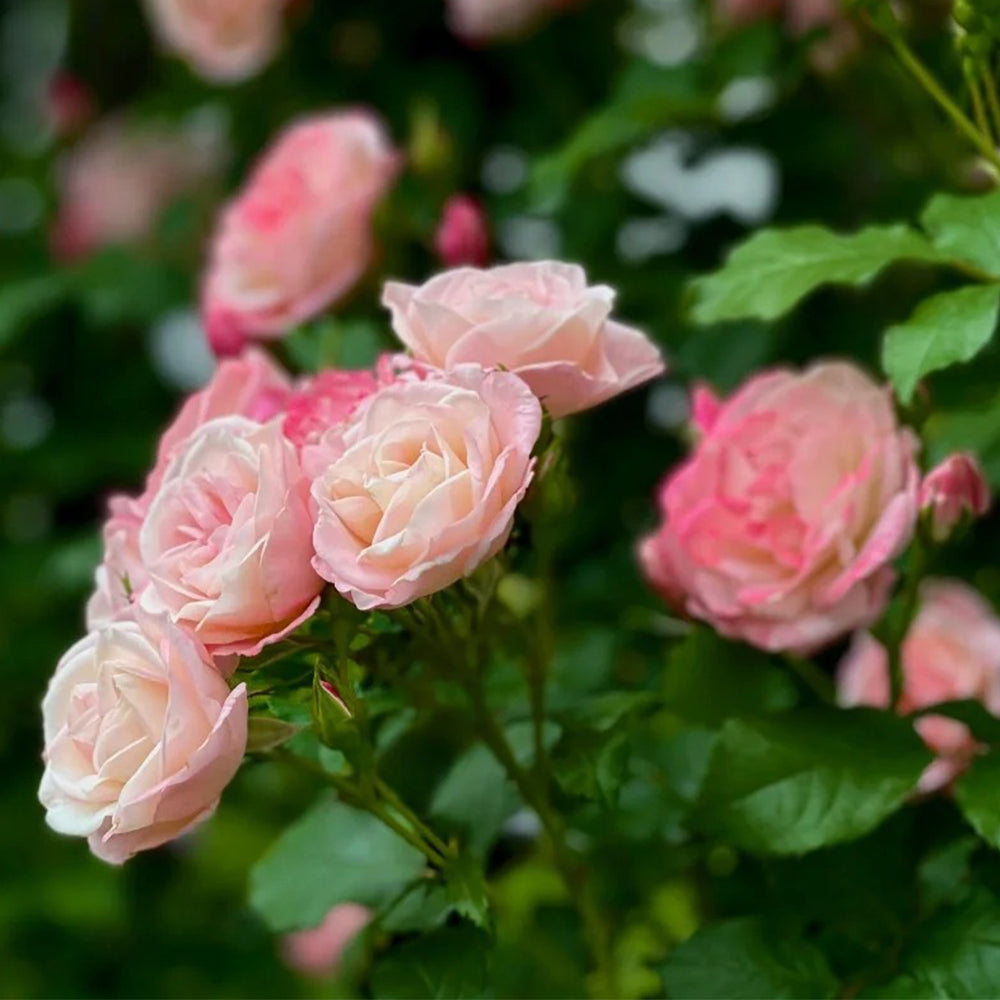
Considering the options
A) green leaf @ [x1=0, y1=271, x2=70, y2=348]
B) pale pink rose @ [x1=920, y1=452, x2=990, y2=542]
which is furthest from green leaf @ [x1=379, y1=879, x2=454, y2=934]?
green leaf @ [x1=0, y1=271, x2=70, y2=348]

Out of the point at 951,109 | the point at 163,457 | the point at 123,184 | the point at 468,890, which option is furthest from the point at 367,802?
the point at 123,184

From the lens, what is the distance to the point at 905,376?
21.9 inches

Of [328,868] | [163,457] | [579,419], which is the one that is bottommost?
[579,419]

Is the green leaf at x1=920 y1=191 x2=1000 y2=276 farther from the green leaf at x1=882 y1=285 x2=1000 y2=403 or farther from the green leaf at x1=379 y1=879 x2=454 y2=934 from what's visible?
the green leaf at x1=379 y1=879 x2=454 y2=934

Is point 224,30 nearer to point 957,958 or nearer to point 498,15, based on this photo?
point 498,15

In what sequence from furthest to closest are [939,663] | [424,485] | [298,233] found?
[298,233] < [939,663] < [424,485]

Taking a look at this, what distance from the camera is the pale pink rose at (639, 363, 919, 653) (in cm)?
60

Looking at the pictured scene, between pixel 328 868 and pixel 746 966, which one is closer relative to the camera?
pixel 746 966

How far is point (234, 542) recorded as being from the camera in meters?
0.49

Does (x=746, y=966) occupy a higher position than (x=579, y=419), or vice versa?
(x=746, y=966)

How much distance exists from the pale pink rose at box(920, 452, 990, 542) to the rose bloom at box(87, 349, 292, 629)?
10.6 inches

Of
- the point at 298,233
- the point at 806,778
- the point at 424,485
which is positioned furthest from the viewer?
the point at 298,233

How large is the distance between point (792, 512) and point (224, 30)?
74 cm

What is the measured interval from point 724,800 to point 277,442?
24 centimetres
